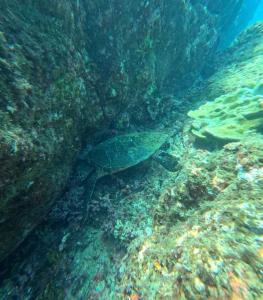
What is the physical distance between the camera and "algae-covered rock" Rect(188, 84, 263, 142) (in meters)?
5.76

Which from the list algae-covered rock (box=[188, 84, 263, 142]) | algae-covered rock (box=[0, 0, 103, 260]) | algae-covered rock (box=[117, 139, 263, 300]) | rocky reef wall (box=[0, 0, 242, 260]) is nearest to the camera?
algae-covered rock (box=[117, 139, 263, 300])

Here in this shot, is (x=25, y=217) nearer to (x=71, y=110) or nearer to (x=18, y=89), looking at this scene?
(x=18, y=89)

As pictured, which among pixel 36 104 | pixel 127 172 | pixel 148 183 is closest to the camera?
pixel 36 104

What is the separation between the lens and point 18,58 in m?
3.21

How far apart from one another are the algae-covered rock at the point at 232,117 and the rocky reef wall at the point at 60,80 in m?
1.69

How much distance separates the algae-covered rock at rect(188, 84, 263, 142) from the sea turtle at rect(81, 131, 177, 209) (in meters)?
1.30

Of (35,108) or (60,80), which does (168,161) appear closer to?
(60,80)

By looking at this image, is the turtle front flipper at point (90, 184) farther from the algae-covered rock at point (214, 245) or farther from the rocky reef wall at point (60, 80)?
the algae-covered rock at point (214, 245)

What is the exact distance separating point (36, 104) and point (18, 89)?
33 cm

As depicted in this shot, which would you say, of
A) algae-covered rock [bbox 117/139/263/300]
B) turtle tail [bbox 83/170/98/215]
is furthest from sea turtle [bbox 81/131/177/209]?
algae-covered rock [bbox 117/139/263/300]

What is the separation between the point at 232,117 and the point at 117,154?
11.1 feet

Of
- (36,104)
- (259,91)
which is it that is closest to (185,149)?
(259,91)

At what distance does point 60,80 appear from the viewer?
405 cm

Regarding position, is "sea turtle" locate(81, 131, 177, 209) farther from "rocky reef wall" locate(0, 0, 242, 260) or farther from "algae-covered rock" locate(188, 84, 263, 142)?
"algae-covered rock" locate(188, 84, 263, 142)
